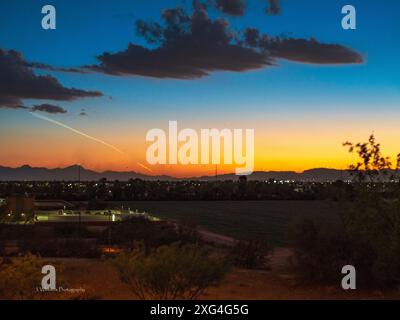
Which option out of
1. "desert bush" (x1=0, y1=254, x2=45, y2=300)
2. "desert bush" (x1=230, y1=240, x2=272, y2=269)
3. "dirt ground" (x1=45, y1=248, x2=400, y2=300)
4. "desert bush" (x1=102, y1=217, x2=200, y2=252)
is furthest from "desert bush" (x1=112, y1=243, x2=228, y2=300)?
"desert bush" (x1=102, y1=217, x2=200, y2=252)

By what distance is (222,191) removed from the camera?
150500 millimetres

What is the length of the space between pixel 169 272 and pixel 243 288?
5.41 metres

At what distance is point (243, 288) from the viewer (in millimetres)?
19672

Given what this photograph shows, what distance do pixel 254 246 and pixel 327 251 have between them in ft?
22.5

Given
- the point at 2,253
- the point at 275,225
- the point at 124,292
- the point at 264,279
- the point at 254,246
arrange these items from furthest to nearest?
the point at 275,225 → the point at 2,253 → the point at 254,246 → the point at 264,279 → the point at 124,292

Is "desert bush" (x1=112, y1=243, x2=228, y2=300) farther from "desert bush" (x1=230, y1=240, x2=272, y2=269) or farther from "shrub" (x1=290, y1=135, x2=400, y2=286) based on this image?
"desert bush" (x1=230, y1=240, x2=272, y2=269)

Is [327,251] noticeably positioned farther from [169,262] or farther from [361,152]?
[169,262]

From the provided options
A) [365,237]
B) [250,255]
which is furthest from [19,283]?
[250,255]

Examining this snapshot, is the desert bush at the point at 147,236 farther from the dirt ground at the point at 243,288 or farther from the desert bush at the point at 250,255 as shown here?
the dirt ground at the point at 243,288

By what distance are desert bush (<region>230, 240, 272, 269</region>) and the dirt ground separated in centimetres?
276

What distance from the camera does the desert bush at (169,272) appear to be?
1499cm

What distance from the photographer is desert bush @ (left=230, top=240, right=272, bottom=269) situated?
26.7 meters

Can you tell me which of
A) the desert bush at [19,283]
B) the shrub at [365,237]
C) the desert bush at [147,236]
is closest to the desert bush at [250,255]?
the shrub at [365,237]
